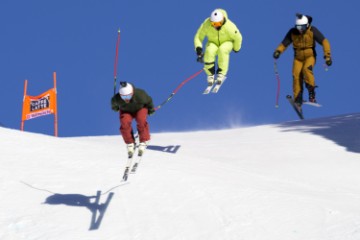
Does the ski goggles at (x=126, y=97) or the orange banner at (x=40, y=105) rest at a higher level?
the orange banner at (x=40, y=105)

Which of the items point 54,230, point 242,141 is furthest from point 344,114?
point 54,230

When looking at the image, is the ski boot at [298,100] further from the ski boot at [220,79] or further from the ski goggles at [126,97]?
the ski goggles at [126,97]

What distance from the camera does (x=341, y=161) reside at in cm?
1670

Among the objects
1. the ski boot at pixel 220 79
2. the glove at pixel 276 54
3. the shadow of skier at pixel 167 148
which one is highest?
the glove at pixel 276 54

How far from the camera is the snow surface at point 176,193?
11.1 m

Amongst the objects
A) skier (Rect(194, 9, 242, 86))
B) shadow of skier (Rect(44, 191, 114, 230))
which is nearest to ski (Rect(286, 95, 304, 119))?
skier (Rect(194, 9, 242, 86))

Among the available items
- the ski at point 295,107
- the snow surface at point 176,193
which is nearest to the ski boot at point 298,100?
the ski at point 295,107

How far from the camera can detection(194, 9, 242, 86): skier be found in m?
15.9

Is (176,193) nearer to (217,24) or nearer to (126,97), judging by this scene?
(126,97)

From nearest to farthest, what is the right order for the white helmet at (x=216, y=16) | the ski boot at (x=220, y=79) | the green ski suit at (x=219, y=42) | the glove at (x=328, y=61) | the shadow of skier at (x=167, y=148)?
the white helmet at (x=216, y=16) → the green ski suit at (x=219, y=42) → the ski boot at (x=220, y=79) → the glove at (x=328, y=61) → the shadow of skier at (x=167, y=148)

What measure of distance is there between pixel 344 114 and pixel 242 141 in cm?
606

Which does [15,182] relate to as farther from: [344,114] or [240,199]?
[344,114]

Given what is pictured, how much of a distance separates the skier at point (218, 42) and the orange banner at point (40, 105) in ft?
18.5

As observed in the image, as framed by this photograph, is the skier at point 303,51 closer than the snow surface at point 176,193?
No
